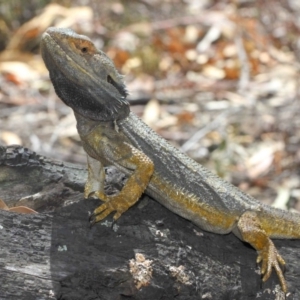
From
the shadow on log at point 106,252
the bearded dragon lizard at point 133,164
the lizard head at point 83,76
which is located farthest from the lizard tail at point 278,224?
the lizard head at point 83,76

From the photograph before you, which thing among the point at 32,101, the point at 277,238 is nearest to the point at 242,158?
the point at 32,101

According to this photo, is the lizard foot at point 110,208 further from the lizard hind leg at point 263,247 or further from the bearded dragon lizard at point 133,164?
the lizard hind leg at point 263,247

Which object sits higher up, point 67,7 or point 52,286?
point 52,286

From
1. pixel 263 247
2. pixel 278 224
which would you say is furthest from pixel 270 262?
pixel 278 224

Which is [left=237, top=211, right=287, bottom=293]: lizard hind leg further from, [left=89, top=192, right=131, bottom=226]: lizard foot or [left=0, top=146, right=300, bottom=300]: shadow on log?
[left=89, top=192, right=131, bottom=226]: lizard foot

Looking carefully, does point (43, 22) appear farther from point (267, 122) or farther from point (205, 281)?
point (205, 281)
